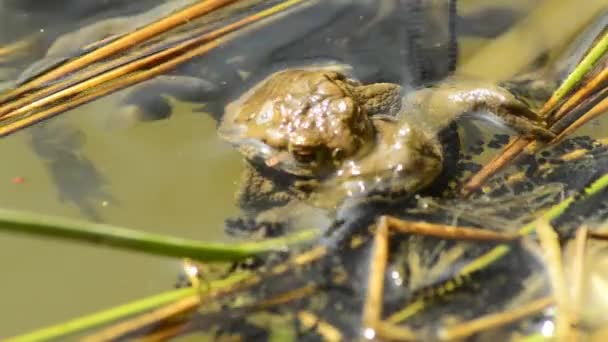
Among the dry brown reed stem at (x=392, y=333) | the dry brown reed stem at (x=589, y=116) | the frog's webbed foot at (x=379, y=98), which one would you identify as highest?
the frog's webbed foot at (x=379, y=98)

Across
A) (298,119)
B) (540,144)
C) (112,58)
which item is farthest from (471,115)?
(112,58)

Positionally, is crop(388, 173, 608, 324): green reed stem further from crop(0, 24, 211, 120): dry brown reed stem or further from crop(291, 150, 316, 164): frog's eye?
crop(0, 24, 211, 120): dry brown reed stem

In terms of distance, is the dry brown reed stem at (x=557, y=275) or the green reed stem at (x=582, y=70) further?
the green reed stem at (x=582, y=70)

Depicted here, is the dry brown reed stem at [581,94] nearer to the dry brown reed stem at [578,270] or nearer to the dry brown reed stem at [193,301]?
the dry brown reed stem at [578,270]

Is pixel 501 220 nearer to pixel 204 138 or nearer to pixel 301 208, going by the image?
pixel 301 208

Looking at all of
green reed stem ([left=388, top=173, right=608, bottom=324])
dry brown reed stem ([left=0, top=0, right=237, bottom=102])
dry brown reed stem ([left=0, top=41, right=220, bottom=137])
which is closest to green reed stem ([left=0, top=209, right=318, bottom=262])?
green reed stem ([left=388, top=173, right=608, bottom=324])

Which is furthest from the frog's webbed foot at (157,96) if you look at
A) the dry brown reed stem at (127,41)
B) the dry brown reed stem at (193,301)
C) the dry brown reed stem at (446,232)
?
the dry brown reed stem at (446,232)

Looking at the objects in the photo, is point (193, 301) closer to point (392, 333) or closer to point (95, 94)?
point (392, 333)
